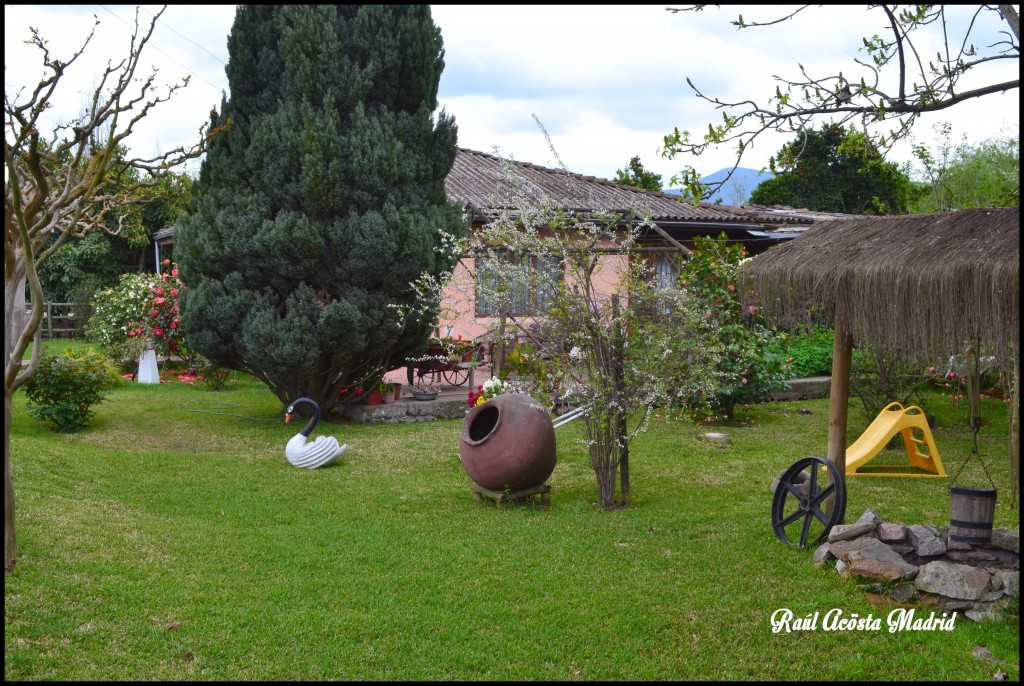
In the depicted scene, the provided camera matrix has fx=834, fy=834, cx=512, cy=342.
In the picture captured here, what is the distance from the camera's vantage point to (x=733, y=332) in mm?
11586

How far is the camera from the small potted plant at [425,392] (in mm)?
12188

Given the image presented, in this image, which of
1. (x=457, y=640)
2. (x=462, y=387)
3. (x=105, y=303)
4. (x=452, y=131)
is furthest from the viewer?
(x=105, y=303)

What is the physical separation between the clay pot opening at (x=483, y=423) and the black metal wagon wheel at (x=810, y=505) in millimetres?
2657

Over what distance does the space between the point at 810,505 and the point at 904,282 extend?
1822 mm

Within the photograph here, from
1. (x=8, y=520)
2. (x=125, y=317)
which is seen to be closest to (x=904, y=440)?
(x=8, y=520)

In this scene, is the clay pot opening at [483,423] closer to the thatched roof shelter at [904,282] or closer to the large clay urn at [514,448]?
the large clay urn at [514,448]

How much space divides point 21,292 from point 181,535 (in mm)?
2144

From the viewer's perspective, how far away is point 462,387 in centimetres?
1359

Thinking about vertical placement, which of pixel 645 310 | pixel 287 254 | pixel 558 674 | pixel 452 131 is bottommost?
pixel 558 674

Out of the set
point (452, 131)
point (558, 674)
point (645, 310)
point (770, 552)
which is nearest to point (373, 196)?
point (452, 131)

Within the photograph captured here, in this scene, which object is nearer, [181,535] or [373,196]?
[181,535]

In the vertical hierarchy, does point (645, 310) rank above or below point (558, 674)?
above

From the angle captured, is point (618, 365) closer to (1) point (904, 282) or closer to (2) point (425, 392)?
(1) point (904, 282)

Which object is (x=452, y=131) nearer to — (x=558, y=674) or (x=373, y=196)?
(x=373, y=196)
